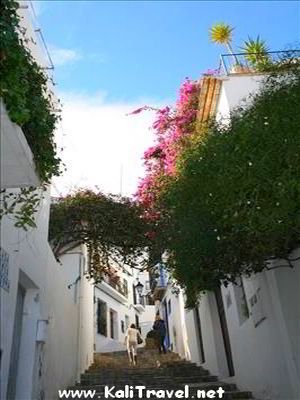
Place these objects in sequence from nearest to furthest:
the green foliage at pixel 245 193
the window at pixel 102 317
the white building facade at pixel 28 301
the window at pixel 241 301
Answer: the white building facade at pixel 28 301 → the green foliage at pixel 245 193 → the window at pixel 241 301 → the window at pixel 102 317

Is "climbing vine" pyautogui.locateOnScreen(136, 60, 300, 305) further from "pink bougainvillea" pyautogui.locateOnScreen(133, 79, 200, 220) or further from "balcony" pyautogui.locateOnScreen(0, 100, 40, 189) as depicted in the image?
"pink bougainvillea" pyautogui.locateOnScreen(133, 79, 200, 220)

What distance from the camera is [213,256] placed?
7414mm

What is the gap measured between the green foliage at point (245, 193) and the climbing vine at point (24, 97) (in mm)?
2434

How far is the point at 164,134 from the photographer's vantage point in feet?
43.5

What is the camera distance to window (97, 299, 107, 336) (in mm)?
24547

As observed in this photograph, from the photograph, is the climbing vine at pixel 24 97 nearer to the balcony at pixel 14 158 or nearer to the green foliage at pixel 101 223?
the balcony at pixel 14 158

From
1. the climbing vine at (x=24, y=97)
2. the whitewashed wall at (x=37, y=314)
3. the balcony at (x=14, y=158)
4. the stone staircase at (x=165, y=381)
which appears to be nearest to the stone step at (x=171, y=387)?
the stone staircase at (x=165, y=381)

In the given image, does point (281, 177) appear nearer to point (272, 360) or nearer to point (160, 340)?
point (272, 360)

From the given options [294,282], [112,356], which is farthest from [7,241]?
[112,356]

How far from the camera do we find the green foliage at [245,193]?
5.72 metres

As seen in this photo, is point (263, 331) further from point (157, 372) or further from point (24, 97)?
point (24, 97)

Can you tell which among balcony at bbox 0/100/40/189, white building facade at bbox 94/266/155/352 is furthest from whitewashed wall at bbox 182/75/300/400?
white building facade at bbox 94/266/155/352

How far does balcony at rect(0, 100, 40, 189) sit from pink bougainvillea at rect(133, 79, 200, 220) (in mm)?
A: 7734

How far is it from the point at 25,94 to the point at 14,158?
0.76 metres
